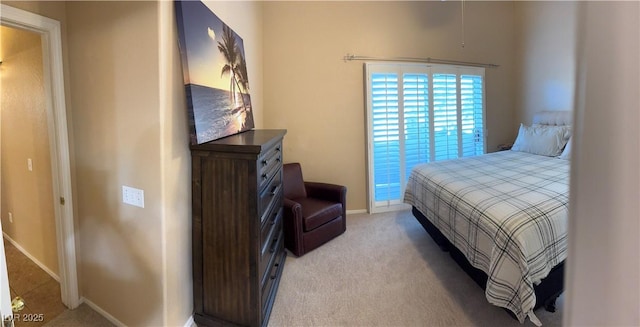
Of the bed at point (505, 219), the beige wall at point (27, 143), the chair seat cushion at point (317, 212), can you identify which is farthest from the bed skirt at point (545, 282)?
the beige wall at point (27, 143)

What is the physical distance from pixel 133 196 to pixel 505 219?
2195mm

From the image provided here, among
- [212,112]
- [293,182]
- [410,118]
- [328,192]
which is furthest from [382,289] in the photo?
[410,118]

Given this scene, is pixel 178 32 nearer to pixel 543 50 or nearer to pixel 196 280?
pixel 196 280

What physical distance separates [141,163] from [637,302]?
1.77m

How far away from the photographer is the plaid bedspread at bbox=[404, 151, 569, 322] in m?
1.57

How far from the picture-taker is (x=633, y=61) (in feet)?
0.97

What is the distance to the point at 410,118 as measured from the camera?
12.4 ft

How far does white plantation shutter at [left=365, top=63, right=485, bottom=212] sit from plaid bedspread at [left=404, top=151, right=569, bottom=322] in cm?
94

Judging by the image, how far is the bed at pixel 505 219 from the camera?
158cm

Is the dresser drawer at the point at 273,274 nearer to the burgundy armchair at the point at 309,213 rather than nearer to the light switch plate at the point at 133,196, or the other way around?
the burgundy armchair at the point at 309,213

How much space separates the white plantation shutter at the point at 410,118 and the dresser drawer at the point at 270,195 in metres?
1.76

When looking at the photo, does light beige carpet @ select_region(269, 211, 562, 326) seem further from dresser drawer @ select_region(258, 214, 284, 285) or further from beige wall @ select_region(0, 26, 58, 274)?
beige wall @ select_region(0, 26, 58, 274)

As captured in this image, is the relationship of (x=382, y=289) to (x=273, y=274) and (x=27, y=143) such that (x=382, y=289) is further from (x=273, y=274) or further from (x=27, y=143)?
(x=27, y=143)

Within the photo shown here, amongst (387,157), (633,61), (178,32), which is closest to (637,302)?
(633,61)
